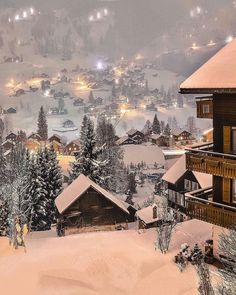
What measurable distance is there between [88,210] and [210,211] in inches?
834

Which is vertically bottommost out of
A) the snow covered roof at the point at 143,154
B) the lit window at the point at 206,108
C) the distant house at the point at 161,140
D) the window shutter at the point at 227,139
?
the snow covered roof at the point at 143,154

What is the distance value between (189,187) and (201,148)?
22.4 meters

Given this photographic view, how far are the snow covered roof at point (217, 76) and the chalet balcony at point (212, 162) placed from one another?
3.18m

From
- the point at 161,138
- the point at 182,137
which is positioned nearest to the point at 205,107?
the point at 161,138

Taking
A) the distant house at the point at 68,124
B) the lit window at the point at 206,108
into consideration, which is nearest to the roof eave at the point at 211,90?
the lit window at the point at 206,108

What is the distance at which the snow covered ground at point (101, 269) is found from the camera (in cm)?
2412

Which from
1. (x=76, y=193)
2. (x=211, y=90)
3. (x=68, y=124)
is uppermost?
(x=211, y=90)

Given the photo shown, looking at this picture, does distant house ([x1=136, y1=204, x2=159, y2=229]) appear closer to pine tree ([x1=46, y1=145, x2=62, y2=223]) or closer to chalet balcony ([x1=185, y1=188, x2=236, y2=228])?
pine tree ([x1=46, y1=145, x2=62, y2=223])

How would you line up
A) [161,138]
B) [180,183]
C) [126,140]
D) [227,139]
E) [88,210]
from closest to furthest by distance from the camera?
[227,139]
[88,210]
[180,183]
[126,140]
[161,138]

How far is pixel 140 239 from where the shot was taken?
32.3m

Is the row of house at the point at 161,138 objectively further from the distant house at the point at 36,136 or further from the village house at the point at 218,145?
the village house at the point at 218,145

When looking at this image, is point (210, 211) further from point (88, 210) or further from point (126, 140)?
point (126, 140)

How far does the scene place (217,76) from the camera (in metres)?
23.0

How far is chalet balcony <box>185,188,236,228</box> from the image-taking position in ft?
76.2
